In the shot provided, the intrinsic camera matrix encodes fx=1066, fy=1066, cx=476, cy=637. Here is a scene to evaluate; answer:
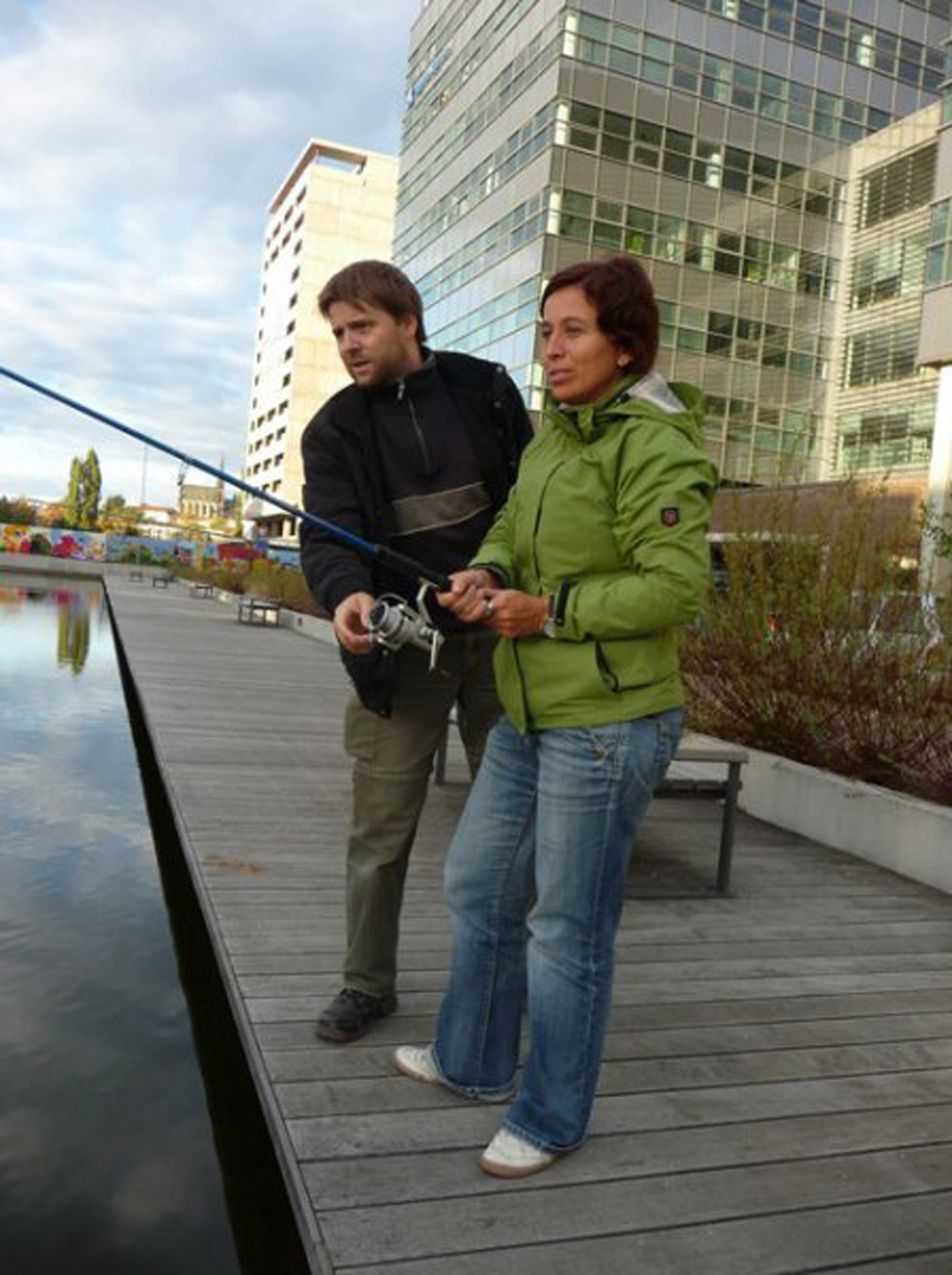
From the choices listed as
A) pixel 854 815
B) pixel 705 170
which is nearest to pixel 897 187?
pixel 705 170

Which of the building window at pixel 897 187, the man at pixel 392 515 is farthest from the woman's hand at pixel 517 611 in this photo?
the building window at pixel 897 187

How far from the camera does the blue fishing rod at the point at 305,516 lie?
8.19ft

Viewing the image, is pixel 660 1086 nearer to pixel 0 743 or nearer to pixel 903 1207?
pixel 903 1207

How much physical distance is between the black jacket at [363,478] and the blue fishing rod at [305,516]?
49 millimetres

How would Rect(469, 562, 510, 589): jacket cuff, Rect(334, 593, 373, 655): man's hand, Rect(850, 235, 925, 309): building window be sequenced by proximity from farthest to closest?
Rect(850, 235, 925, 309): building window
Rect(334, 593, 373, 655): man's hand
Rect(469, 562, 510, 589): jacket cuff

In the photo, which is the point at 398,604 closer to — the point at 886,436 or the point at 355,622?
the point at 355,622

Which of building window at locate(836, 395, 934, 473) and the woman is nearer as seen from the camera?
the woman

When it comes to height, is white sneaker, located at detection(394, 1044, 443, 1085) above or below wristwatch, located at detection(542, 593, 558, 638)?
below

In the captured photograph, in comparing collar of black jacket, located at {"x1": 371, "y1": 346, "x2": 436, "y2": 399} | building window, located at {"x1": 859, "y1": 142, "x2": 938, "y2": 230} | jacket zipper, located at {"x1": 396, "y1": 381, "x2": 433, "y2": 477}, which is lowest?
jacket zipper, located at {"x1": 396, "y1": 381, "x2": 433, "y2": 477}

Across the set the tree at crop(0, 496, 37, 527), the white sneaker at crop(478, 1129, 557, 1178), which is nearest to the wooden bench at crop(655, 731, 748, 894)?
the white sneaker at crop(478, 1129, 557, 1178)

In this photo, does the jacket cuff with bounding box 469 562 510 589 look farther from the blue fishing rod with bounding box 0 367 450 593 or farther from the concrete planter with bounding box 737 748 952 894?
the concrete planter with bounding box 737 748 952 894

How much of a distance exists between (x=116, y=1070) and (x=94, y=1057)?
0.14 m

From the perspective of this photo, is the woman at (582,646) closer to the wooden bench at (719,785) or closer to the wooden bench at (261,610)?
the wooden bench at (719,785)

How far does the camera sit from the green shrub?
5508 millimetres
